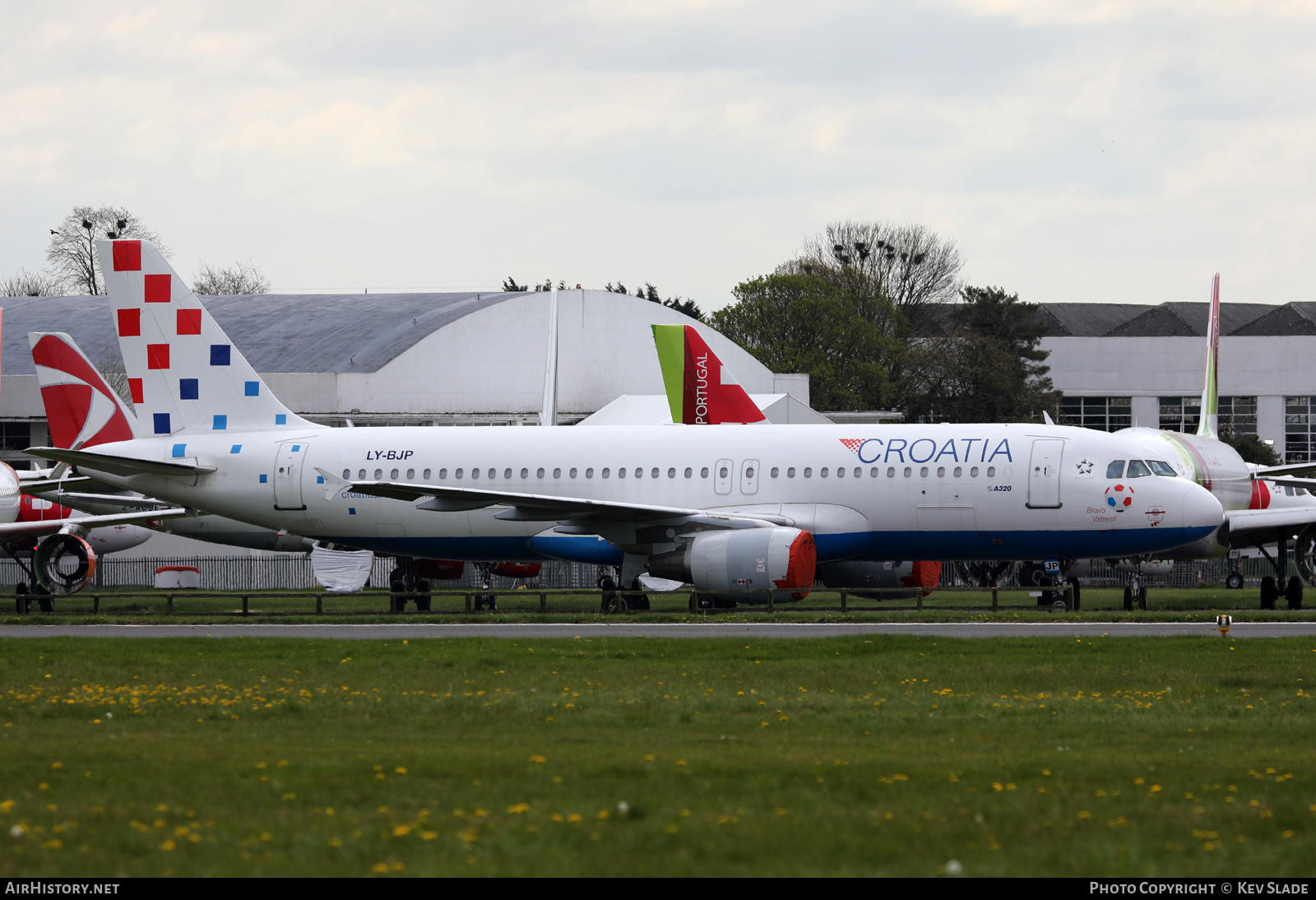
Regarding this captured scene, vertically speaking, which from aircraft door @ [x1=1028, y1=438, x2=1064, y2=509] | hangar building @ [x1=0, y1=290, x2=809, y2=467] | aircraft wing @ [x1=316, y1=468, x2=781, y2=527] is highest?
hangar building @ [x1=0, y1=290, x2=809, y2=467]

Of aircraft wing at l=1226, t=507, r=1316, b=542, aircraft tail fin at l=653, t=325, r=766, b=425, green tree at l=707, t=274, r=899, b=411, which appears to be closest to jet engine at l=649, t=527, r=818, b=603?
aircraft wing at l=1226, t=507, r=1316, b=542

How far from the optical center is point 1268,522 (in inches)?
1346

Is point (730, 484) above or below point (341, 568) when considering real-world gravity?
above

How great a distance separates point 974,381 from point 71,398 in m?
65.8

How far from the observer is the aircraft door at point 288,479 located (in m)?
35.8

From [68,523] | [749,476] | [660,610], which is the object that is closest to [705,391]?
[749,476]

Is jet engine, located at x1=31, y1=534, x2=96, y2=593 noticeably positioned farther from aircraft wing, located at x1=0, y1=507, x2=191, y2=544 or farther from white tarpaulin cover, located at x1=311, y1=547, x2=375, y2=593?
white tarpaulin cover, located at x1=311, y1=547, x2=375, y2=593

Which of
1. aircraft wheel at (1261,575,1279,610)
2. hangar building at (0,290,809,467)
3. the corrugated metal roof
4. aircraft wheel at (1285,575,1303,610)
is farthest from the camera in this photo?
the corrugated metal roof

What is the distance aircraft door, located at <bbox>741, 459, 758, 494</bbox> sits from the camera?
3334 centimetres

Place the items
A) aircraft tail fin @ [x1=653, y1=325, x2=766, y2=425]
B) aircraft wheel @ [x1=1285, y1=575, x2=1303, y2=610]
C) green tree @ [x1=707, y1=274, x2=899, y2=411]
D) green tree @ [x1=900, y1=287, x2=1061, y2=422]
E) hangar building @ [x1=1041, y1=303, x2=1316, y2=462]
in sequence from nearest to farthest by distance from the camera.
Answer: aircraft wheel @ [x1=1285, y1=575, x2=1303, y2=610] → aircraft tail fin @ [x1=653, y1=325, x2=766, y2=425] → green tree @ [x1=707, y1=274, x2=899, y2=411] → green tree @ [x1=900, y1=287, x2=1061, y2=422] → hangar building @ [x1=1041, y1=303, x2=1316, y2=462]

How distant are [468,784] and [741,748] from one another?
295 centimetres

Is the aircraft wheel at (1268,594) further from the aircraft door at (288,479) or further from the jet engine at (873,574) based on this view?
the aircraft door at (288,479)

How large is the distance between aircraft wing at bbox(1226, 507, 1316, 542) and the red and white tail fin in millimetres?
29660

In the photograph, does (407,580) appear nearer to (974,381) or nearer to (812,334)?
(812,334)
